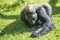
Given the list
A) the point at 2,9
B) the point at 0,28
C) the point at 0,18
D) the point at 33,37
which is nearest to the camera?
the point at 33,37

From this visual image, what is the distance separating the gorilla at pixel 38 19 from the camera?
6289 millimetres

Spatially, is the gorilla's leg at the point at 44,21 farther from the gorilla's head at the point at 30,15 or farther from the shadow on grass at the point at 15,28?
the shadow on grass at the point at 15,28

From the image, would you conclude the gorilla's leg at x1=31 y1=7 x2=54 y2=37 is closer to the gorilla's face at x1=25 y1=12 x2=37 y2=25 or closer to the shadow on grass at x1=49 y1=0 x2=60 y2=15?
the gorilla's face at x1=25 y1=12 x2=37 y2=25

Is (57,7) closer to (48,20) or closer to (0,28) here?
(48,20)

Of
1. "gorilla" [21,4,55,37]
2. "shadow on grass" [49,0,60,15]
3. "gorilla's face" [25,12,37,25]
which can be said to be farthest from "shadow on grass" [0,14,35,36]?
"shadow on grass" [49,0,60,15]

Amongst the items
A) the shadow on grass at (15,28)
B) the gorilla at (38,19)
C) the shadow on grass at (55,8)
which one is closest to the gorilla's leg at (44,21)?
the gorilla at (38,19)

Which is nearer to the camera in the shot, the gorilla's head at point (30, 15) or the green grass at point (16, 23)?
the gorilla's head at point (30, 15)

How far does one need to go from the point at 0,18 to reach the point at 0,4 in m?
1.18

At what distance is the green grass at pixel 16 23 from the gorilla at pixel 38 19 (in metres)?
0.12

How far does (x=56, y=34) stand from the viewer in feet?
21.1

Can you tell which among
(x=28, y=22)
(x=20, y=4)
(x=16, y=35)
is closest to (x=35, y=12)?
(x=28, y=22)

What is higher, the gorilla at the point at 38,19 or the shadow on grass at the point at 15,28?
the gorilla at the point at 38,19

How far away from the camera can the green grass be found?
6.39m

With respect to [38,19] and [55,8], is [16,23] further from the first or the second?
[55,8]
